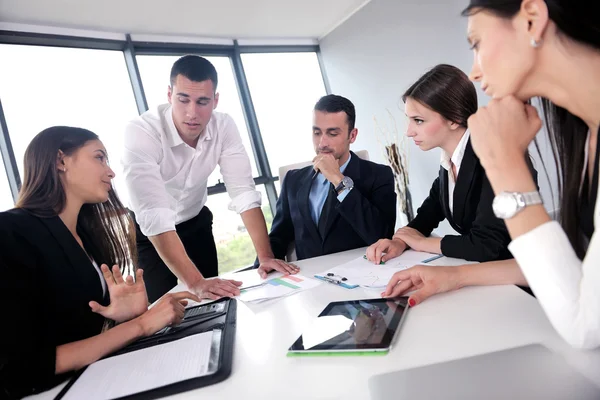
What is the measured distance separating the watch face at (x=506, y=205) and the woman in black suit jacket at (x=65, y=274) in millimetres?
888

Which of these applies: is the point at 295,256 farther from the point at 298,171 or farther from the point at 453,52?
the point at 453,52

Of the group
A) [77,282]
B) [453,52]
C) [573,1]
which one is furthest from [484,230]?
[453,52]

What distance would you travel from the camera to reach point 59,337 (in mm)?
1135

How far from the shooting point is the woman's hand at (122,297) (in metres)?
1.21

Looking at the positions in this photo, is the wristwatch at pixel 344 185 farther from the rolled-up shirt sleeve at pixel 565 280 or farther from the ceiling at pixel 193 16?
the ceiling at pixel 193 16

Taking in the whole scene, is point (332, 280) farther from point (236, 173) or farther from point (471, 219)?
point (236, 173)

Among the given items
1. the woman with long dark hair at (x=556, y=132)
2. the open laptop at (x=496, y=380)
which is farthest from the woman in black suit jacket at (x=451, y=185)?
the open laptop at (x=496, y=380)

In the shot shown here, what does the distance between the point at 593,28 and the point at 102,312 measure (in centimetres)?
138

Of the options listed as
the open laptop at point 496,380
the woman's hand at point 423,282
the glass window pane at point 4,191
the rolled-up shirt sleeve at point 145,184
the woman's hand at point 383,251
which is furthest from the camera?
the glass window pane at point 4,191

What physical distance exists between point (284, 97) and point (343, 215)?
355cm

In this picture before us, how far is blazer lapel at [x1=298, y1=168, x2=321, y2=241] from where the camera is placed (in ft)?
6.86

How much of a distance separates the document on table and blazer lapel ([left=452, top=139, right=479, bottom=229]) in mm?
1051

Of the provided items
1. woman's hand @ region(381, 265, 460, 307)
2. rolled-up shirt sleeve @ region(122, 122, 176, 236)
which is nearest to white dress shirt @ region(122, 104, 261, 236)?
rolled-up shirt sleeve @ region(122, 122, 176, 236)

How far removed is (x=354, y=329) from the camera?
2.99ft
